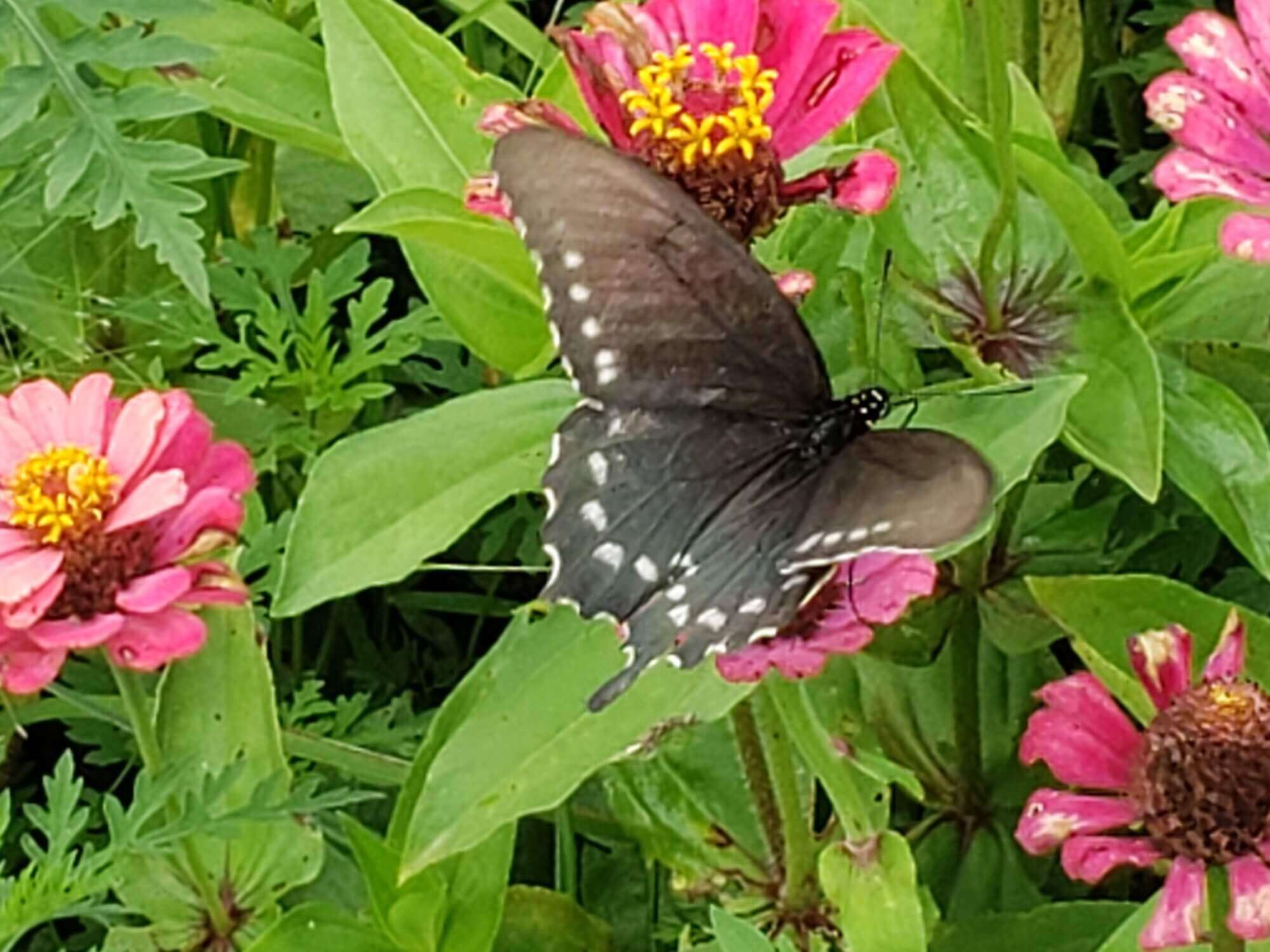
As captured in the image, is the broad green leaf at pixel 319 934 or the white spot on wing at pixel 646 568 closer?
the white spot on wing at pixel 646 568

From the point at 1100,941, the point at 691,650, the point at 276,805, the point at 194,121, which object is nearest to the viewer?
the point at 691,650

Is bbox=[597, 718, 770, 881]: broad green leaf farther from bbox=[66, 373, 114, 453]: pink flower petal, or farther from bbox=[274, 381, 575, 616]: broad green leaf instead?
bbox=[66, 373, 114, 453]: pink flower petal

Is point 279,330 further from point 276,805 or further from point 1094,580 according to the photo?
point 1094,580

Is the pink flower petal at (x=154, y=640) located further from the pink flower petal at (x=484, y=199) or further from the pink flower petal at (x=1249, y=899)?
the pink flower petal at (x=1249, y=899)

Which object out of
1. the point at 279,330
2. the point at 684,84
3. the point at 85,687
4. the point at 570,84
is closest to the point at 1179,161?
the point at 684,84

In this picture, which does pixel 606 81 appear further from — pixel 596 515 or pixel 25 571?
pixel 25 571

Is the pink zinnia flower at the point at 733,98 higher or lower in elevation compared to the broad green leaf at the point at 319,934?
higher

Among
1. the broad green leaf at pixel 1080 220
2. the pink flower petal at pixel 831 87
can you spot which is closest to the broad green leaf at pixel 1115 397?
the broad green leaf at pixel 1080 220
